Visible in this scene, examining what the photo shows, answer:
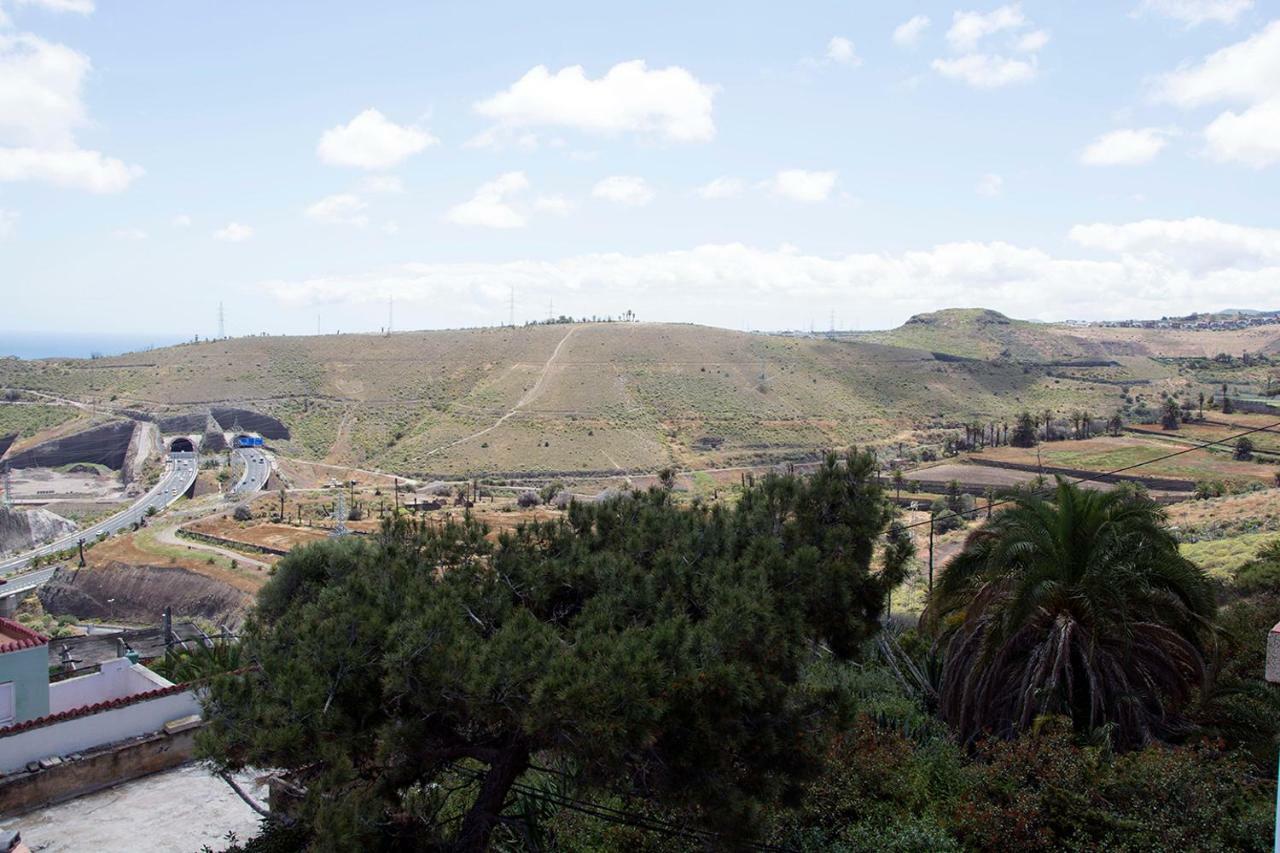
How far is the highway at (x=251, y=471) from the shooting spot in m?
63.4

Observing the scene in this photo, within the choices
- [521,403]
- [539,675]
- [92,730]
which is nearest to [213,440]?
[521,403]

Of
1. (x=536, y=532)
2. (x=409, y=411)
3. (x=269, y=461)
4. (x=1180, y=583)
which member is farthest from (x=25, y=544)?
(x=1180, y=583)

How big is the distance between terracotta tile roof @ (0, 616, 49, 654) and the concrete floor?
9.93 ft

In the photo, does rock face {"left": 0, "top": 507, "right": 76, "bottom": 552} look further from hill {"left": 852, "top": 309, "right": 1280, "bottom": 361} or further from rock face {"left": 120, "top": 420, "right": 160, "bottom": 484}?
hill {"left": 852, "top": 309, "right": 1280, "bottom": 361}

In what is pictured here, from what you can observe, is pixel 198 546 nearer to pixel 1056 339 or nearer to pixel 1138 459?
pixel 1138 459

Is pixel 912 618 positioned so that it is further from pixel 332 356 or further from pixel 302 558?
pixel 332 356

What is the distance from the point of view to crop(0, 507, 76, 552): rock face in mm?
55125

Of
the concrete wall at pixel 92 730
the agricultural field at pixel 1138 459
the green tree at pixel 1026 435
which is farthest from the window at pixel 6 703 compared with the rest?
the green tree at pixel 1026 435

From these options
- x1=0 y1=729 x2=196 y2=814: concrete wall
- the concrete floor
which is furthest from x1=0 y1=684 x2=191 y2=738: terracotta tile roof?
the concrete floor

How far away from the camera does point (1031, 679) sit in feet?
34.1

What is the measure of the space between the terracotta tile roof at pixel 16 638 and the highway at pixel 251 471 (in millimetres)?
50890

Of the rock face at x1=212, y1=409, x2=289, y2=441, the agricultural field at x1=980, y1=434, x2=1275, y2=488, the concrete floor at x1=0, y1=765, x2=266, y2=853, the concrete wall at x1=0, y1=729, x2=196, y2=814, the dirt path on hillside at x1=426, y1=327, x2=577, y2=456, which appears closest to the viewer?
the concrete floor at x1=0, y1=765, x2=266, y2=853

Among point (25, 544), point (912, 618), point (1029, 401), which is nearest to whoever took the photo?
point (912, 618)

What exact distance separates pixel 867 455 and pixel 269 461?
2761 inches
